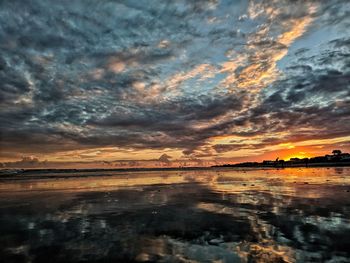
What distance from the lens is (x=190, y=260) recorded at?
9.66 m

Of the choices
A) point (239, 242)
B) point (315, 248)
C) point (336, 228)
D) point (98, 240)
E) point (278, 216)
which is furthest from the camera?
point (278, 216)

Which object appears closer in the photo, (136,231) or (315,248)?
(315,248)

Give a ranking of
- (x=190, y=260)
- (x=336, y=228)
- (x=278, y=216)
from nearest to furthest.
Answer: (x=190, y=260)
(x=336, y=228)
(x=278, y=216)

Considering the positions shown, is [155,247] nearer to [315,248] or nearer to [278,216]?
[315,248]

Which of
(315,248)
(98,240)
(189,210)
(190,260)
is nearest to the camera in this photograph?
(190,260)

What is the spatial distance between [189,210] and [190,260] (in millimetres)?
10515

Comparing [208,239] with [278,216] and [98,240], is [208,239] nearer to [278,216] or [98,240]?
[98,240]

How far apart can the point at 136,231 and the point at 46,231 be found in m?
4.41

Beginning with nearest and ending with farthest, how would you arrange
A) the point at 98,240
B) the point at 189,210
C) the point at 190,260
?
the point at 190,260 < the point at 98,240 < the point at 189,210

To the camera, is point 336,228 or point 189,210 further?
point 189,210

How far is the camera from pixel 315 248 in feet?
35.1

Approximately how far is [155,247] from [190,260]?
209 cm

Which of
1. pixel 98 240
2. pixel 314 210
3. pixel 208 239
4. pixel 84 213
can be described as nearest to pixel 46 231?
pixel 98 240

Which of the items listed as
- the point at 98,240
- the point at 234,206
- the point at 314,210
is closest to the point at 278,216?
the point at 314,210
